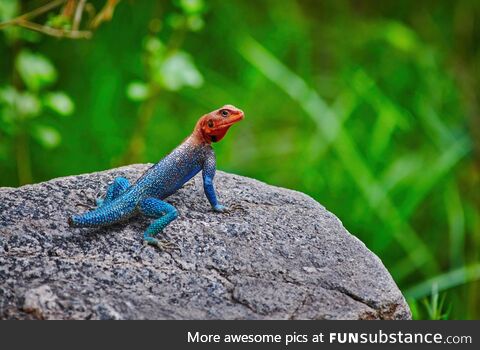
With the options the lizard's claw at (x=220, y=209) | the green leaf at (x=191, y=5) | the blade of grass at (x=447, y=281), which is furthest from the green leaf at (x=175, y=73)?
the blade of grass at (x=447, y=281)

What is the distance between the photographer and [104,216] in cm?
272

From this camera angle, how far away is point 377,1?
266 inches

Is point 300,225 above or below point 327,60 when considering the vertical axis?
below

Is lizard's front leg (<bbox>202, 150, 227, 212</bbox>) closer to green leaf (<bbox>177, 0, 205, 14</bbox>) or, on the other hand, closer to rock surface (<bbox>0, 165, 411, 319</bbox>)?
rock surface (<bbox>0, 165, 411, 319</bbox>)

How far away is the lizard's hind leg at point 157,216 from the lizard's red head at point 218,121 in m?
0.45

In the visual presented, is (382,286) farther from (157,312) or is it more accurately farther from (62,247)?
(62,247)

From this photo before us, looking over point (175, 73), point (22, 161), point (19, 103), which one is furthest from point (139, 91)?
point (22, 161)

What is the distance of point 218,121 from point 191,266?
77cm

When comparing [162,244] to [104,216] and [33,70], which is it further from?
[33,70]

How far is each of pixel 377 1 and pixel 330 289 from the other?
4771 mm

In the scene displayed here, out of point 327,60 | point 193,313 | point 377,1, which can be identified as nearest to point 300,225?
point 193,313

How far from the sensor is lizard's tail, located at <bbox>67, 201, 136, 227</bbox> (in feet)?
8.76
